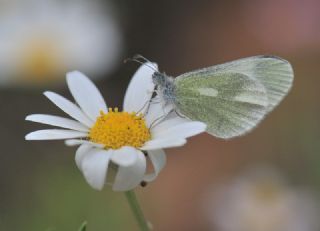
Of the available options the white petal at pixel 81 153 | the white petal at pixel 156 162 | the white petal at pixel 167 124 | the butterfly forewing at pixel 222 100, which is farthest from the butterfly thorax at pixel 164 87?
the white petal at pixel 81 153

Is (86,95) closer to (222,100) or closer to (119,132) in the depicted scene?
(119,132)

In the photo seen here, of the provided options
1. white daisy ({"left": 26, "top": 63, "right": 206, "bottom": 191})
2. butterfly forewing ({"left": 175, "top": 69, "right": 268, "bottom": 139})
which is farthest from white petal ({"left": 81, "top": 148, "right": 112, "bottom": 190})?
butterfly forewing ({"left": 175, "top": 69, "right": 268, "bottom": 139})

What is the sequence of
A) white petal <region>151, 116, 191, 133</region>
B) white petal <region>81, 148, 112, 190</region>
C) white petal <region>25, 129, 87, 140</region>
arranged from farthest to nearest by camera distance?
white petal <region>151, 116, 191, 133</region>, white petal <region>25, 129, 87, 140</region>, white petal <region>81, 148, 112, 190</region>

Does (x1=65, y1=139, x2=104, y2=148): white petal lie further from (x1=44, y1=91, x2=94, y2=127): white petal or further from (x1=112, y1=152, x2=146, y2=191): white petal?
(x1=44, y1=91, x2=94, y2=127): white petal

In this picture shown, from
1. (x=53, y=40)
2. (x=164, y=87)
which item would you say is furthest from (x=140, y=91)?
(x=53, y=40)

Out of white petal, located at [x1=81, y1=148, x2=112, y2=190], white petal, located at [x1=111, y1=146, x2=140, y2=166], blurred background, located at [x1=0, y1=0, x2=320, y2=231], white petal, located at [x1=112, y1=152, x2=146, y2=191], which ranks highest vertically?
white petal, located at [x1=81, y1=148, x2=112, y2=190]

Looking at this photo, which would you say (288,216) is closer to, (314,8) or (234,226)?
(234,226)

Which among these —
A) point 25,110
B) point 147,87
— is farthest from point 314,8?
point 147,87
